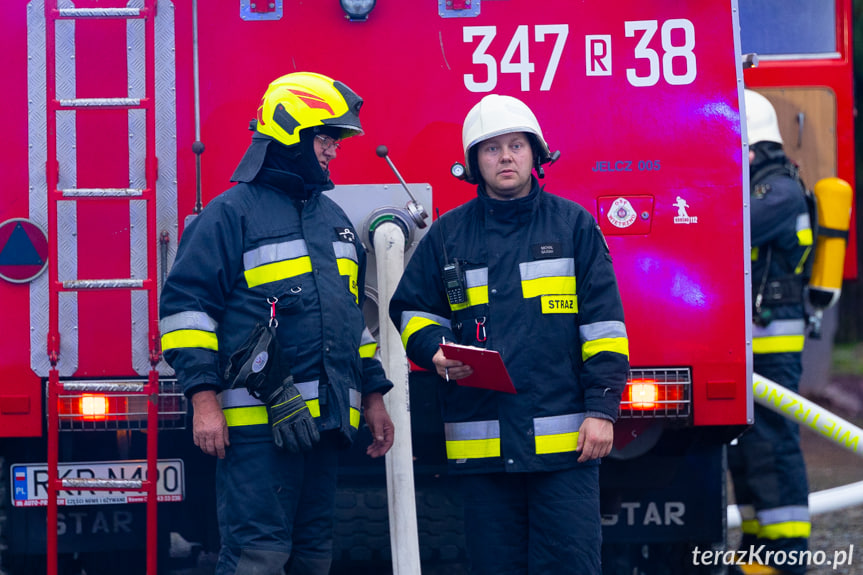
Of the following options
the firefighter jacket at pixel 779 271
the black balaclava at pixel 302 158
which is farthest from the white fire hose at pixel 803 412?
the black balaclava at pixel 302 158

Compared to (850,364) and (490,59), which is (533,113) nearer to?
(490,59)

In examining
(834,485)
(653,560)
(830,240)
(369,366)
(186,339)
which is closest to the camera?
(186,339)

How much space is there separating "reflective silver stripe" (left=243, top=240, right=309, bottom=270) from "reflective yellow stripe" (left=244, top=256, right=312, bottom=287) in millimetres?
13

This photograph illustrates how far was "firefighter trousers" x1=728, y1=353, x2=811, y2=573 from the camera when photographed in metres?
5.65

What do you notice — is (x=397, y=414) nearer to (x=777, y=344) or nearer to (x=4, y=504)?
(x=4, y=504)

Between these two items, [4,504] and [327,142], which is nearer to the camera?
[327,142]

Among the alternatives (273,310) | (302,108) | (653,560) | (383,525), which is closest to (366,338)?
(273,310)

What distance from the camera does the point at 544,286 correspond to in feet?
12.1

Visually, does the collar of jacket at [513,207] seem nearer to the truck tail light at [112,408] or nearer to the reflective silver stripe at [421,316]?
the reflective silver stripe at [421,316]

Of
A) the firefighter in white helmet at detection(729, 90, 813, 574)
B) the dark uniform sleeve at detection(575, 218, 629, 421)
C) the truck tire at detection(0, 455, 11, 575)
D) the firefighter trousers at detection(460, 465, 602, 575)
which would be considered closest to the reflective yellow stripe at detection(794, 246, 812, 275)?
the firefighter in white helmet at detection(729, 90, 813, 574)

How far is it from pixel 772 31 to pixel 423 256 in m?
2.99

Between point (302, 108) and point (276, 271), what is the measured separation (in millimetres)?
502

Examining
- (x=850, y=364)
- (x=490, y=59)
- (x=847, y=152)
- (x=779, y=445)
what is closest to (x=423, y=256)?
(x=490, y=59)

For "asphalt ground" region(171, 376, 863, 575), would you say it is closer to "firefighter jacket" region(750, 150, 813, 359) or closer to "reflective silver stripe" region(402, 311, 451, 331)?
"firefighter jacket" region(750, 150, 813, 359)
